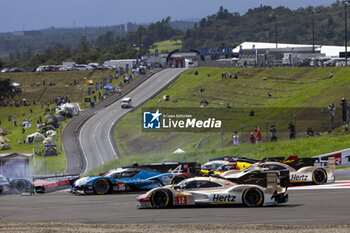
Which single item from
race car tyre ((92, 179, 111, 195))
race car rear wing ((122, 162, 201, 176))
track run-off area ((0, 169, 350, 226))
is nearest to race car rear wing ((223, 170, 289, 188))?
track run-off area ((0, 169, 350, 226))

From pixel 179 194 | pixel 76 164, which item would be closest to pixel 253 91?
pixel 76 164

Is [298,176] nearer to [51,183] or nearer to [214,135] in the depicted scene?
[51,183]

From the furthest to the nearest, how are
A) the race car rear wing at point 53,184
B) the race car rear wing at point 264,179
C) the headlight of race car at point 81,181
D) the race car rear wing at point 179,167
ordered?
the race car rear wing at point 53,184 → the race car rear wing at point 179,167 → the headlight of race car at point 81,181 → the race car rear wing at point 264,179

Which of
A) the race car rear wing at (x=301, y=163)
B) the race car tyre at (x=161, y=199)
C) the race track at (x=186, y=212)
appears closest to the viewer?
the race track at (x=186, y=212)

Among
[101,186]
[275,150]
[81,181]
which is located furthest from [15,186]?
[275,150]

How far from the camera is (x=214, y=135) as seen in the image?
138ft

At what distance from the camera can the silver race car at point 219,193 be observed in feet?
55.8

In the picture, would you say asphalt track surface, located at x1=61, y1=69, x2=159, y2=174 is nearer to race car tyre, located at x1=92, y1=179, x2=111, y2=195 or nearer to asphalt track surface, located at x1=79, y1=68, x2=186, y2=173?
asphalt track surface, located at x1=79, y1=68, x2=186, y2=173

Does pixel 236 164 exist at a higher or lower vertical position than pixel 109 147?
higher

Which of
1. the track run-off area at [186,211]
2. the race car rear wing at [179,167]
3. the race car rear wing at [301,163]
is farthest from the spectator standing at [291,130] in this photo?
the track run-off area at [186,211]

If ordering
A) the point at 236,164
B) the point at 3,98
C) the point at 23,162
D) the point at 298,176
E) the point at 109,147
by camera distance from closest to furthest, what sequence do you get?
the point at 298,176 → the point at 236,164 → the point at 23,162 → the point at 109,147 → the point at 3,98

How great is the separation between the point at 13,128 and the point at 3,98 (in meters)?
27.4

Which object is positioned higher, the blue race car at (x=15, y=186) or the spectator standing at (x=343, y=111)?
the spectator standing at (x=343, y=111)

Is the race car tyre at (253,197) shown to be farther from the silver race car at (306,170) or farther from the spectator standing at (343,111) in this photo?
the spectator standing at (343,111)
